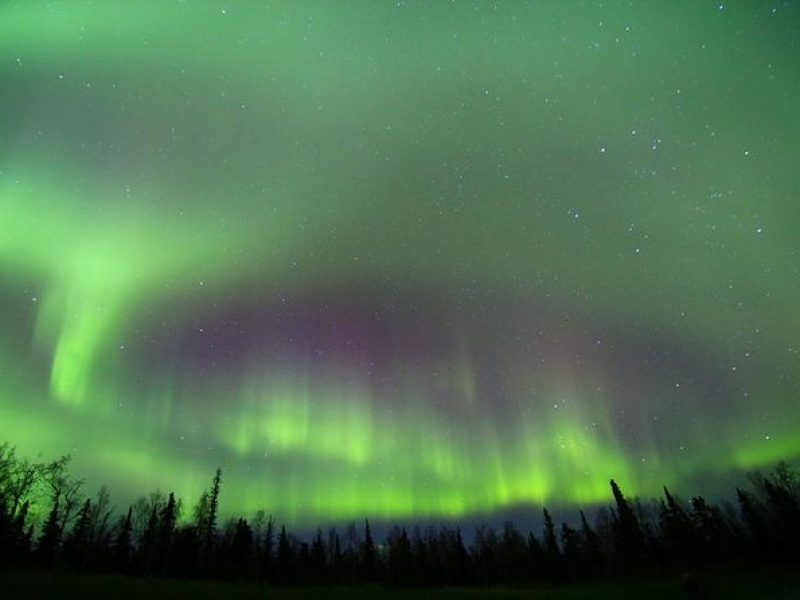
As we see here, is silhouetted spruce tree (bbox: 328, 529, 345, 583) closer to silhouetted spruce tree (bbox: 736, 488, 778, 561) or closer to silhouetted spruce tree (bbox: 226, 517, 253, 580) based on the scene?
silhouetted spruce tree (bbox: 226, 517, 253, 580)

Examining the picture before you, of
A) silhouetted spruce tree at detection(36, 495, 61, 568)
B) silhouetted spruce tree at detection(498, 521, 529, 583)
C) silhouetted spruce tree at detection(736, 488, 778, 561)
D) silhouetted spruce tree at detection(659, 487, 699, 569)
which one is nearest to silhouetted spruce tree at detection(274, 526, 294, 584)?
silhouetted spruce tree at detection(36, 495, 61, 568)

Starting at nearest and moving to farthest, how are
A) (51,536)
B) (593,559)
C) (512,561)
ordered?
(51,536)
(593,559)
(512,561)

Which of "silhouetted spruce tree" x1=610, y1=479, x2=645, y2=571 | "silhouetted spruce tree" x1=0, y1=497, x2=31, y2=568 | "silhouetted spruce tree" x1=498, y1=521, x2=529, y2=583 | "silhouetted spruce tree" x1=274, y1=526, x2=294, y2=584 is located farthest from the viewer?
"silhouetted spruce tree" x1=498, y1=521, x2=529, y2=583

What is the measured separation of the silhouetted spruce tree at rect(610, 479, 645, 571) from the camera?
83.2 metres

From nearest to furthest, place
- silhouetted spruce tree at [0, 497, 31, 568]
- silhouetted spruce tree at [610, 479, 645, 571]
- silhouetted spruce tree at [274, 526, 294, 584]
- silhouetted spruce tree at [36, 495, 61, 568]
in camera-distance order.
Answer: silhouetted spruce tree at [0, 497, 31, 568]
silhouetted spruce tree at [36, 495, 61, 568]
silhouetted spruce tree at [610, 479, 645, 571]
silhouetted spruce tree at [274, 526, 294, 584]

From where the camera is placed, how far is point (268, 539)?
9612 centimetres

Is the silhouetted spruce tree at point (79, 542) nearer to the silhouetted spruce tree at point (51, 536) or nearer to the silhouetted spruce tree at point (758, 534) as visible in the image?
the silhouetted spruce tree at point (51, 536)

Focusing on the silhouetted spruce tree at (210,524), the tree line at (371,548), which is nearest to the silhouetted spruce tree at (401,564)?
the tree line at (371,548)

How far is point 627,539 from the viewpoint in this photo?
8550 cm

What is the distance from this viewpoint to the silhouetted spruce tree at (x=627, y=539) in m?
83.2

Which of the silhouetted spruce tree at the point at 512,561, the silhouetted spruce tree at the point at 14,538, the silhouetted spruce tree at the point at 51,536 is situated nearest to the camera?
Answer: the silhouetted spruce tree at the point at 14,538

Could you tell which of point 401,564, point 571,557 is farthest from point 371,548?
point 571,557

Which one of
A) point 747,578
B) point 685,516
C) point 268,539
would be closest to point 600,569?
point 685,516

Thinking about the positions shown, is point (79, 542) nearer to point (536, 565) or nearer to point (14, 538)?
point (14, 538)
